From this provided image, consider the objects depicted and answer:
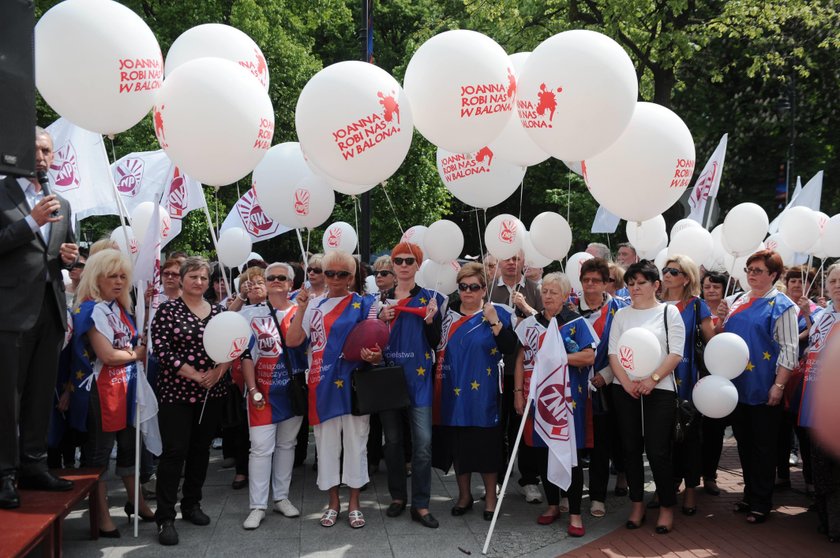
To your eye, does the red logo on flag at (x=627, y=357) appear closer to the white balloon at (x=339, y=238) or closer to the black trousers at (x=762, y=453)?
the black trousers at (x=762, y=453)

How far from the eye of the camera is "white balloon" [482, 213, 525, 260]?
6250mm

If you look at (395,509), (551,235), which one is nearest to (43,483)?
(395,509)

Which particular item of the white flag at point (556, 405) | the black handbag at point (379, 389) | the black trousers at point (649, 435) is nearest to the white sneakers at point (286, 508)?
the black handbag at point (379, 389)

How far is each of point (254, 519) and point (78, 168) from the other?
4.52 metres

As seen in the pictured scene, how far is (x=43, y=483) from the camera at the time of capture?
4578mm

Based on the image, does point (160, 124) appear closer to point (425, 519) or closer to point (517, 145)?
point (517, 145)

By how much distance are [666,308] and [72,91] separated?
4.18 m

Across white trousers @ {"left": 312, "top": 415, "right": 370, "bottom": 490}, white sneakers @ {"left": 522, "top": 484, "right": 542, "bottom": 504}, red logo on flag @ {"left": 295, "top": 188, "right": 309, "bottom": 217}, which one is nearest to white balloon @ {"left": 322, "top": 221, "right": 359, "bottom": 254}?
red logo on flag @ {"left": 295, "top": 188, "right": 309, "bottom": 217}

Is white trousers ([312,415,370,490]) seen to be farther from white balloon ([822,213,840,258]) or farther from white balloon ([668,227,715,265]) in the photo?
white balloon ([822,213,840,258])

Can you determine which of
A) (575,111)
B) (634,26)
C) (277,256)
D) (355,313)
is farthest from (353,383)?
(277,256)

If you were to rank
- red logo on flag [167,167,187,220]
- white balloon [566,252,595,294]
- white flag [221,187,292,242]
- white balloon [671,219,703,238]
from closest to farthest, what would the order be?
1. white balloon [566,252,595,294]
2. white balloon [671,219,703,238]
3. red logo on flag [167,167,187,220]
4. white flag [221,187,292,242]

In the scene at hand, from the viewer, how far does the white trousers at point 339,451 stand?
5.55 m

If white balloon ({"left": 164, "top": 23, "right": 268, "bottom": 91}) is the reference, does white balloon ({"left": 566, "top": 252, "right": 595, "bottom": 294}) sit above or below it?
below

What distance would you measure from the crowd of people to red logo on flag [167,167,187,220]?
1978 millimetres
